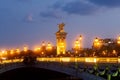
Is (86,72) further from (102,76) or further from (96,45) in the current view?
(96,45)

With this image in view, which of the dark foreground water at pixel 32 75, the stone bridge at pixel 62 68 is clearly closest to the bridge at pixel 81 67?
the stone bridge at pixel 62 68

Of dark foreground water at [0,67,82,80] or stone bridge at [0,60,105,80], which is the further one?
dark foreground water at [0,67,82,80]

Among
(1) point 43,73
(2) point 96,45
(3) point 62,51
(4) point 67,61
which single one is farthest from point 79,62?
(3) point 62,51

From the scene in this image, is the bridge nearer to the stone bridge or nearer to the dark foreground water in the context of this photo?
the stone bridge

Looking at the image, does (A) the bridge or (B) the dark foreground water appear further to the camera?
(B) the dark foreground water

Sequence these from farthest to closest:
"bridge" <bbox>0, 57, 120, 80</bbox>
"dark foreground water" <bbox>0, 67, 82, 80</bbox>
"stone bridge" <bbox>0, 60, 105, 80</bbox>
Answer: "dark foreground water" <bbox>0, 67, 82, 80</bbox>, "bridge" <bbox>0, 57, 120, 80</bbox>, "stone bridge" <bbox>0, 60, 105, 80</bbox>

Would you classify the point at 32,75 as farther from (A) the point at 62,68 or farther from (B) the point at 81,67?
(A) the point at 62,68

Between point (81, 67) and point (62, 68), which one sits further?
point (81, 67)

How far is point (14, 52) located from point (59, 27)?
22.1 metres

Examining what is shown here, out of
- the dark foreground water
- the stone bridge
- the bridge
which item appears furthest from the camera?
the dark foreground water

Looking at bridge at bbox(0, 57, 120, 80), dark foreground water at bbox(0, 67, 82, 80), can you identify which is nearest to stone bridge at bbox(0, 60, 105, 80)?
bridge at bbox(0, 57, 120, 80)

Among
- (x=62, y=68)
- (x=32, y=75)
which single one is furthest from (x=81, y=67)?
(x=32, y=75)

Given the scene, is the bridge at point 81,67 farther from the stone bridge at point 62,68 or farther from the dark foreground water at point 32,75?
the dark foreground water at point 32,75

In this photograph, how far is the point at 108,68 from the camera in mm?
74125
